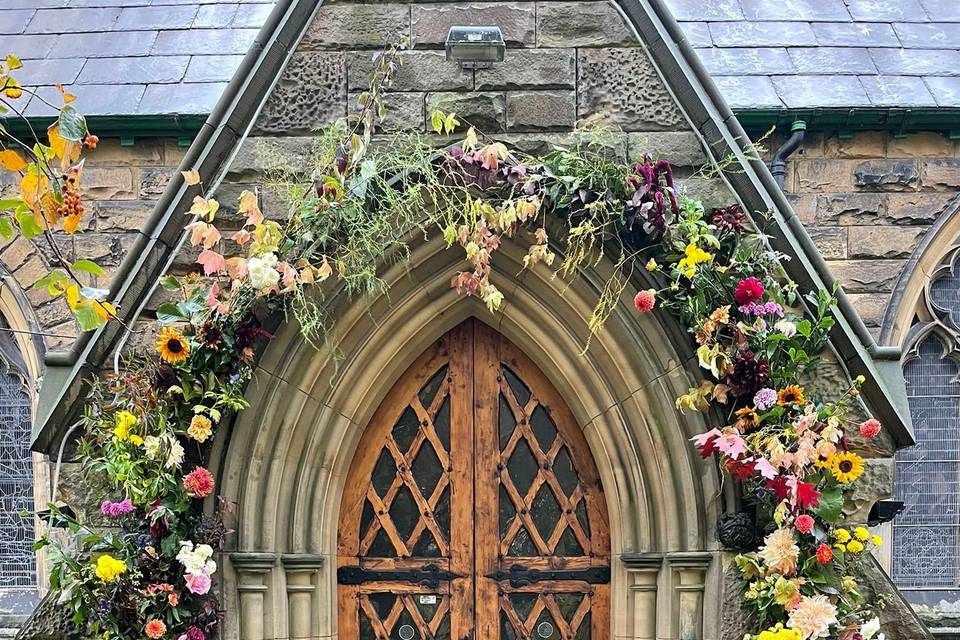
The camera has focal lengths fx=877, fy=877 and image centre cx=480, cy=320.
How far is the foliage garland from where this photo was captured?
11.2 ft

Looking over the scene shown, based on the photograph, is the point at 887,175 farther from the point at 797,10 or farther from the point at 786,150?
the point at 797,10

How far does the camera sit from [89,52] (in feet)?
21.7

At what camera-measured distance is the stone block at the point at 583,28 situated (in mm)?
3689

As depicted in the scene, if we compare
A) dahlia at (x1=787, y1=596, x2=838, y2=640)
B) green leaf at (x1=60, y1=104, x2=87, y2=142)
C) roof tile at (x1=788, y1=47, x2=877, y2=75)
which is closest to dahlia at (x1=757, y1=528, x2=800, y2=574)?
dahlia at (x1=787, y1=596, x2=838, y2=640)

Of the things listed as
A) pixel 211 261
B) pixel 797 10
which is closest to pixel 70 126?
pixel 211 261

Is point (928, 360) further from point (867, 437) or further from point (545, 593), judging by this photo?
point (545, 593)

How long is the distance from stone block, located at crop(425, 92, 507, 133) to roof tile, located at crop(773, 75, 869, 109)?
3.11 meters

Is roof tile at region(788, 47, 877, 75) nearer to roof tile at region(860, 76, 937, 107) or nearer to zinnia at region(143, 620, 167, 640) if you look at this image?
roof tile at region(860, 76, 937, 107)

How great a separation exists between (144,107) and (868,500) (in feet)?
16.9

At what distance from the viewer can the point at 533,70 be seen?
3.68 m

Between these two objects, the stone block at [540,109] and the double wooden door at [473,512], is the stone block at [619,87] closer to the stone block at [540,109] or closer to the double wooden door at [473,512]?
the stone block at [540,109]

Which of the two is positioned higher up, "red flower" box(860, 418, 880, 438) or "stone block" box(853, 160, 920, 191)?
"stone block" box(853, 160, 920, 191)

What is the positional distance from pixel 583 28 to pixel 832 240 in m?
3.38

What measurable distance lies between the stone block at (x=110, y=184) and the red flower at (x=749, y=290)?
4573 millimetres
